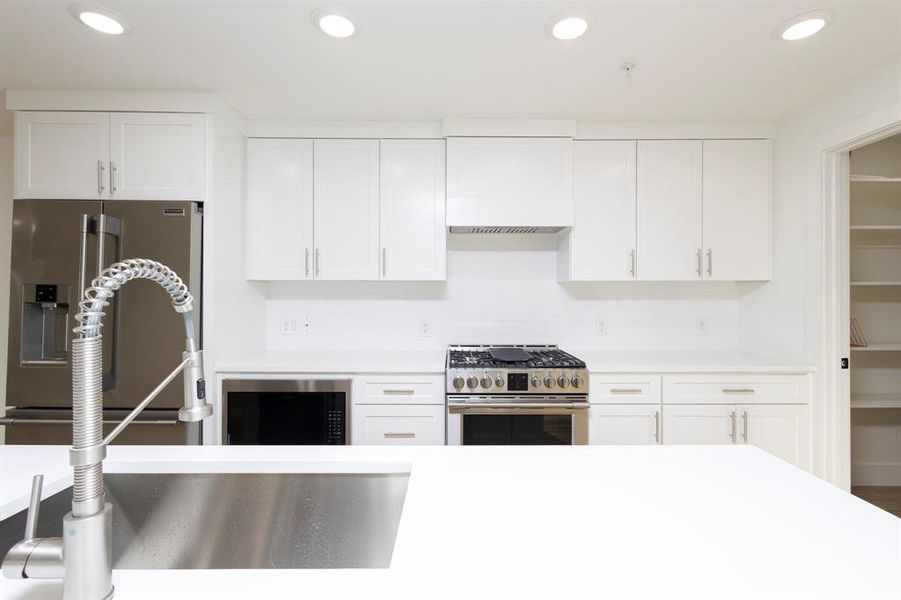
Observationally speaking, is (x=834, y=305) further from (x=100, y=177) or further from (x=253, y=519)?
(x=100, y=177)

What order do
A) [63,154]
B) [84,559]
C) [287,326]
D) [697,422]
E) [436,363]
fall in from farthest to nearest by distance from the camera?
[287,326] → [436,363] → [697,422] → [63,154] → [84,559]

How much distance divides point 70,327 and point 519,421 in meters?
2.38

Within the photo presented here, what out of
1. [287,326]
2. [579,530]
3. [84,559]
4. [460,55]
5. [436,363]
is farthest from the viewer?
[287,326]

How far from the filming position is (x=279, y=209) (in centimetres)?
268

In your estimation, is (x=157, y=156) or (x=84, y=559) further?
(x=157, y=156)

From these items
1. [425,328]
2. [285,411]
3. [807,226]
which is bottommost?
[285,411]

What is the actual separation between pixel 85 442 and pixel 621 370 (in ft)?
7.62

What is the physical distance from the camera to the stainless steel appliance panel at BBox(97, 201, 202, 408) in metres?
2.14

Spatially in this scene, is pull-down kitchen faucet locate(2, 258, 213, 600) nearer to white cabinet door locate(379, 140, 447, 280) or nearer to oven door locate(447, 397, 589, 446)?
oven door locate(447, 397, 589, 446)

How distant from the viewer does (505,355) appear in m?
2.53

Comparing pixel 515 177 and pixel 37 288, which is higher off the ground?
pixel 515 177

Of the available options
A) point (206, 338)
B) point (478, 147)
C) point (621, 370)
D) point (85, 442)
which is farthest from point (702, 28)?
point (206, 338)

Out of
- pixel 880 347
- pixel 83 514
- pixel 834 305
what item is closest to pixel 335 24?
pixel 83 514

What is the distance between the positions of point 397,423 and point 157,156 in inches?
76.8
